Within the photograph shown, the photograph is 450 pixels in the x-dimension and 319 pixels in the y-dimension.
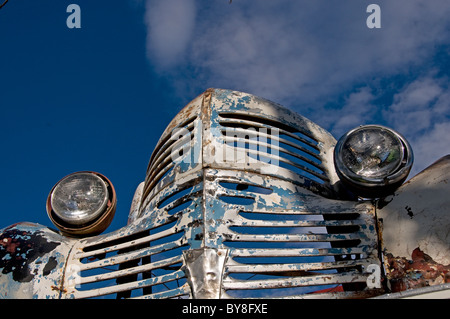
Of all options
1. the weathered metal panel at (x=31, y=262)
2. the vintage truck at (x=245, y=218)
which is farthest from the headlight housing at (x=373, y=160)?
the weathered metal panel at (x=31, y=262)

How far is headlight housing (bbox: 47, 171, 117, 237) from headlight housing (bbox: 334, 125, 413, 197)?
1905 mm

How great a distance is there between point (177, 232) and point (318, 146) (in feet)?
5.39

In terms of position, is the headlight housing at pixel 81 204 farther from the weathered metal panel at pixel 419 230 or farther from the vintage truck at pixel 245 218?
the weathered metal panel at pixel 419 230

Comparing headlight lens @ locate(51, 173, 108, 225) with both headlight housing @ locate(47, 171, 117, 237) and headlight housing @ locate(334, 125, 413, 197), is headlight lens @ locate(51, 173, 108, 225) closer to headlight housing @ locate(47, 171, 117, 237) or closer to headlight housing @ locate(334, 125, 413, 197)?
headlight housing @ locate(47, 171, 117, 237)

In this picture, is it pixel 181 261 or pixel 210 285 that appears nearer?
pixel 210 285

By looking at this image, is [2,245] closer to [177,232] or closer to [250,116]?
[177,232]

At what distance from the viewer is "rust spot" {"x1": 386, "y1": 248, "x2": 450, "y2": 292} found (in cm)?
266

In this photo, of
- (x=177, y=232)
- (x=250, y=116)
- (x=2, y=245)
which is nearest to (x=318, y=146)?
(x=250, y=116)

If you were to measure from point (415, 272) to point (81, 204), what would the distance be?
2568 mm

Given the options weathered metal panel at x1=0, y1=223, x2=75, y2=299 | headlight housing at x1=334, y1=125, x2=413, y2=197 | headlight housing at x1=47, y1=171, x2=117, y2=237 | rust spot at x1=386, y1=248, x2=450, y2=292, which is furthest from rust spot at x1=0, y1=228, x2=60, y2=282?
rust spot at x1=386, y1=248, x2=450, y2=292

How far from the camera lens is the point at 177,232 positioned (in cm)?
304

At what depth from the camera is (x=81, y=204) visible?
3828mm
